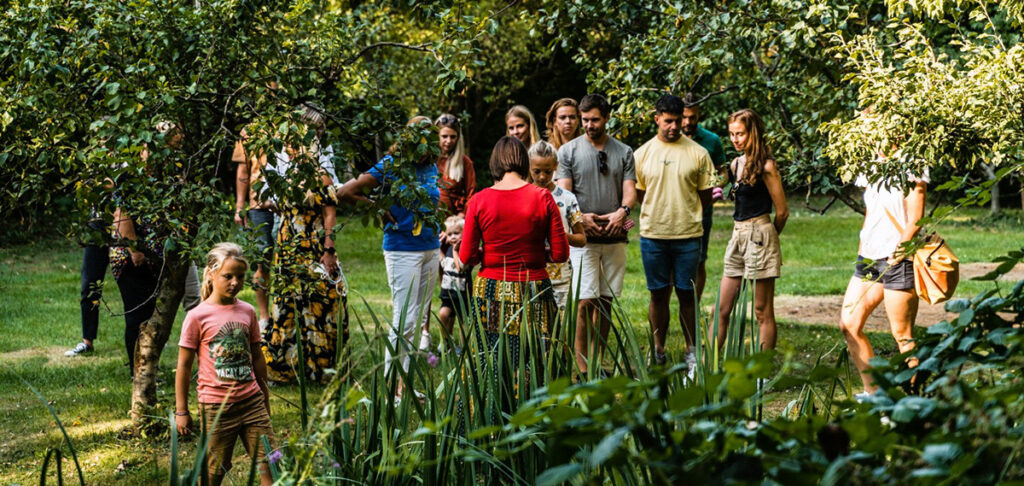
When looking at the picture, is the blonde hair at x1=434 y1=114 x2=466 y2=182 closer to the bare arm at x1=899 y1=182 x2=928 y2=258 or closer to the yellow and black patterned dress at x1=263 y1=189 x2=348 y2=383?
the yellow and black patterned dress at x1=263 y1=189 x2=348 y2=383

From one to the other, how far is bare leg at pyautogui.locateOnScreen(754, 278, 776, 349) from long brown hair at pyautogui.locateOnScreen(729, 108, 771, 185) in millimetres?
713

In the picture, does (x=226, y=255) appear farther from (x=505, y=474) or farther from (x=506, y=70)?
(x=506, y=70)

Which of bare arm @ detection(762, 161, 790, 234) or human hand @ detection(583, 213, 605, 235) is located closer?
bare arm @ detection(762, 161, 790, 234)

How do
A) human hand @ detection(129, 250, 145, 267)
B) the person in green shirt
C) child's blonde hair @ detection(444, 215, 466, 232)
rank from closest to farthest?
child's blonde hair @ detection(444, 215, 466, 232)
human hand @ detection(129, 250, 145, 267)
the person in green shirt

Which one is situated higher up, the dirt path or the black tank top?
the black tank top

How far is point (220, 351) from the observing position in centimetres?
436

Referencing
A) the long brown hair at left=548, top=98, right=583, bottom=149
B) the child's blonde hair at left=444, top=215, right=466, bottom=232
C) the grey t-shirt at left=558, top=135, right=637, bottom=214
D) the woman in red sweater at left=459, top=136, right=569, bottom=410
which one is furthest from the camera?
the long brown hair at left=548, top=98, right=583, bottom=149

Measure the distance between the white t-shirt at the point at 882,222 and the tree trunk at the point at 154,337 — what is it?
3899 millimetres

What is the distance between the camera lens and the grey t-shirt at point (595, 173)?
7.15 m

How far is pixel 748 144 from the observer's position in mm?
6875

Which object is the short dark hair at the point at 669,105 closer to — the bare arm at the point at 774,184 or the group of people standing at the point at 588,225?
the group of people standing at the point at 588,225

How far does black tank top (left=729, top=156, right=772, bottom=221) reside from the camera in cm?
702

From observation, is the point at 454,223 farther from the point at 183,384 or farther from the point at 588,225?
the point at 183,384

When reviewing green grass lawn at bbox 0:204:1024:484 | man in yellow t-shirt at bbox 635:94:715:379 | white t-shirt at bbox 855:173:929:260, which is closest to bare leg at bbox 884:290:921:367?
white t-shirt at bbox 855:173:929:260
